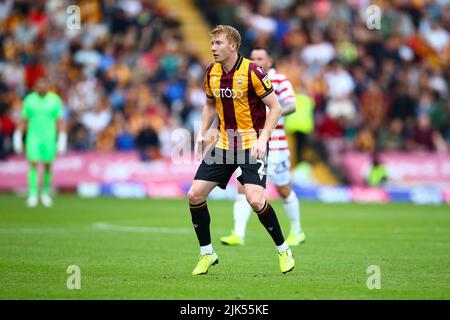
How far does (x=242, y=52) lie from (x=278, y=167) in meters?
15.3

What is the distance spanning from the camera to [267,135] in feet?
33.1

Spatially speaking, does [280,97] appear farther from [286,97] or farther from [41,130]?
[41,130]

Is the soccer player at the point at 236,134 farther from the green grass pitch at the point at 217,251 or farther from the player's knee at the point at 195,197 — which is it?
the green grass pitch at the point at 217,251

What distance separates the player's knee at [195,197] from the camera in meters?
10.4

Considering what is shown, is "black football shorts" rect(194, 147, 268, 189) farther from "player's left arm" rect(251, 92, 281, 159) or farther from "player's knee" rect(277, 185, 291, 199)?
"player's knee" rect(277, 185, 291, 199)

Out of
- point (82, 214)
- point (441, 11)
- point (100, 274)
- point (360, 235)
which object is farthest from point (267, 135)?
point (441, 11)

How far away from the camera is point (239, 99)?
10.4m

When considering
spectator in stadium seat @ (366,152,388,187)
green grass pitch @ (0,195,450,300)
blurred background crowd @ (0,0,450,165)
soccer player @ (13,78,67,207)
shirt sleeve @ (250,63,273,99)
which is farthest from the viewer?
blurred background crowd @ (0,0,450,165)

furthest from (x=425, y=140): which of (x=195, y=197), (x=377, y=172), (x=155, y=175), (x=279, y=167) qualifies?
(x=195, y=197)

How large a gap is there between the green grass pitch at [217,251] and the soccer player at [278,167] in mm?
288

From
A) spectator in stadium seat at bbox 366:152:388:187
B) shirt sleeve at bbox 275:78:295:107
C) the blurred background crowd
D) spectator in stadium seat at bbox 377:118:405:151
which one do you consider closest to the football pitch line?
shirt sleeve at bbox 275:78:295:107

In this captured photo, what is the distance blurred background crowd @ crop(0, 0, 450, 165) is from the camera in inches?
Result: 1046

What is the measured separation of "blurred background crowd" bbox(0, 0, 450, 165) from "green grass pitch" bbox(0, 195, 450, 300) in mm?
6090

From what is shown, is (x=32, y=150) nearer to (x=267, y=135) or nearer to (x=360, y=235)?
(x=360, y=235)
